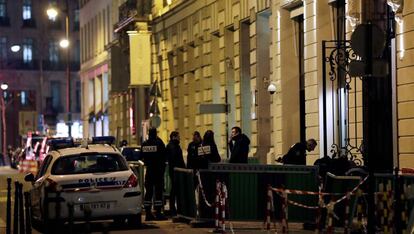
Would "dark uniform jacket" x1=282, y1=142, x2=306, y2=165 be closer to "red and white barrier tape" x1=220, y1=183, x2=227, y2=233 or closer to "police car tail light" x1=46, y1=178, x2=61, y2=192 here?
"red and white barrier tape" x1=220, y1=183, x2=227, y2=233

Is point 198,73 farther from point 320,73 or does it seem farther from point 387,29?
point 387,29

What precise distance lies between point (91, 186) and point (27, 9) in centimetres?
8293

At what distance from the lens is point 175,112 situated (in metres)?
44.2

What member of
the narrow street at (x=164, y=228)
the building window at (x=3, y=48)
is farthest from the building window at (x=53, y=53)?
the narrow street at (x=164, y=228)

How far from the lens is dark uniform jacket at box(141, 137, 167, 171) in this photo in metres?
21.7

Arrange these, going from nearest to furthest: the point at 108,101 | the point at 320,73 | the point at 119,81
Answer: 1. the point at 320,73
2. the point at 119,81
3. the point at 108,101

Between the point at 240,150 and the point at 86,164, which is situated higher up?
the point at 240,150

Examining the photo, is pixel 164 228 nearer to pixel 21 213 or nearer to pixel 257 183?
pixel 257 183

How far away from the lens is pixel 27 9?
99.2m

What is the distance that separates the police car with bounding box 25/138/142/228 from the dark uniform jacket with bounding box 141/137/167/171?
6.62ft

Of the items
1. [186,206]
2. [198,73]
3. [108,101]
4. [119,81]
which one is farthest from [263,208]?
[108,101]

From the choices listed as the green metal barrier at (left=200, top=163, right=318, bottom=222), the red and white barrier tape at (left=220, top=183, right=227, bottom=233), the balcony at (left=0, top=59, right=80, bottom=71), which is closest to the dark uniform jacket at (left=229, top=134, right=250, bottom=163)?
the green metal barrier at (left=200, top=163, right=318, bottom=222)

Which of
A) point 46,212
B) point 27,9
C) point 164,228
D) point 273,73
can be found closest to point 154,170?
point 164,228

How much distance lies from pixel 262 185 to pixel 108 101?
4487cm
